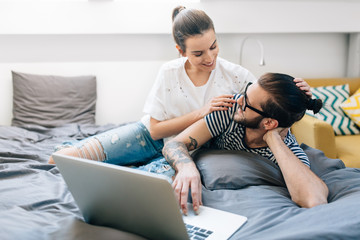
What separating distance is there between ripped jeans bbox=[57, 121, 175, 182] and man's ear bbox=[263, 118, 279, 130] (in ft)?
1.76

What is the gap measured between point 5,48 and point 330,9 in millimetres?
2697

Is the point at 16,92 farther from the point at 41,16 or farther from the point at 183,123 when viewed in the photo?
the point at 183,123

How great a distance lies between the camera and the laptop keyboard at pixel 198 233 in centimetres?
92

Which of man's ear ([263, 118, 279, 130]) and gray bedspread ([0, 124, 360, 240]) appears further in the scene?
man's ear ([263, 118, 279, 130])

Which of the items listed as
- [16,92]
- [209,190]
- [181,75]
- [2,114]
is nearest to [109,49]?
[16,92]

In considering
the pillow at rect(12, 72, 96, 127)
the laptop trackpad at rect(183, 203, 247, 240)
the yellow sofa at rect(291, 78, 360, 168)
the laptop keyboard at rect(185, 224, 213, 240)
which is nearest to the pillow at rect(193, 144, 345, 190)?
the laptop trackpad at rect(183, 203, 247, 240)

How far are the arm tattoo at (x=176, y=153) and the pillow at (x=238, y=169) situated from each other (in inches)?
3.1

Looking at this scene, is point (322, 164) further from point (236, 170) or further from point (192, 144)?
point (192, 144)

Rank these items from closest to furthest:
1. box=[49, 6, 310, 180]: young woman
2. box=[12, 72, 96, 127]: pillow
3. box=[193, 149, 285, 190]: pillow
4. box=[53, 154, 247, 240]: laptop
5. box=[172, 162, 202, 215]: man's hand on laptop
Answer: box=[53, 154, 247, 240]: laptop, box=[172, 162, 202, 215]: man's hand on laptop, box=[193, 149, 285, 190]: pillow, box=[49, 6, 310, 180]: young woman, box=[12, 72, 96, 127]: pillow

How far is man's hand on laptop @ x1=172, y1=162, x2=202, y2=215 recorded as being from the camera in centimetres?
111

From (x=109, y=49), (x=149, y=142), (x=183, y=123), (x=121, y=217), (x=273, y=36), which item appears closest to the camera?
(x=121, y=217)

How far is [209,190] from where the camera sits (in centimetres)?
131

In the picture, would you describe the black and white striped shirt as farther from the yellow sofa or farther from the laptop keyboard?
the yellow sofa

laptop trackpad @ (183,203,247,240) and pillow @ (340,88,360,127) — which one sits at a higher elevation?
laptop trackpad @ (183,203,247,240)
